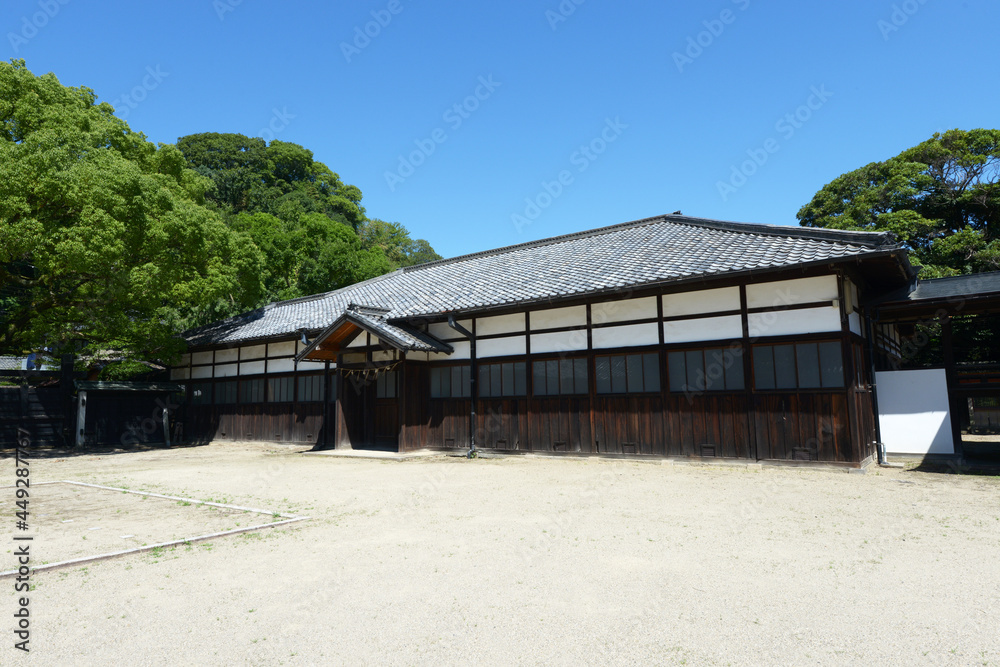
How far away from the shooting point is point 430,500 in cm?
773

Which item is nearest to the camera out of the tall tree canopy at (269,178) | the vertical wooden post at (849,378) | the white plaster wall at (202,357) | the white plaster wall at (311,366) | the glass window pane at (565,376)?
the vertical wooden post at (849,378)

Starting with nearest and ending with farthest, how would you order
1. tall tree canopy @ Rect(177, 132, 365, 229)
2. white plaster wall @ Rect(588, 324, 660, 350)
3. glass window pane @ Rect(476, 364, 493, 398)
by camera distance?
white plaster wall @ Rect(588, 324, 660, 350)
glass window pane @ Rect(476, 364, 493, 398)
tall tree canopy @ Rect(177, 132, 365, 229)

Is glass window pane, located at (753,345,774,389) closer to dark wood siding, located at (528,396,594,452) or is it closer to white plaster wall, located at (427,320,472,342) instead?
dark wood siding, located at (528,396,594,452)

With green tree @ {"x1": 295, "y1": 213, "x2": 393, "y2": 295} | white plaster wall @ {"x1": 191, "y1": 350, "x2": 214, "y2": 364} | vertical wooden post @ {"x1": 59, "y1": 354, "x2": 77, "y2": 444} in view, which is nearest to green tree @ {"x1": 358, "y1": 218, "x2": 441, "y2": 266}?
green tree @ {"x1": 295, "y1": 213, "x2": 393, "y2": 295}

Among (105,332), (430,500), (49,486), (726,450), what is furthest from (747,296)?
(105,332)

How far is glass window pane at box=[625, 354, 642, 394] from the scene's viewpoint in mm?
11773

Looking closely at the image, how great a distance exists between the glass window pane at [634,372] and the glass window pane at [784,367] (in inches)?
100

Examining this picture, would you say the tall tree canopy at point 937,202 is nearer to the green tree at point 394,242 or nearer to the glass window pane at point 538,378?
the glass window pane at point 538,378

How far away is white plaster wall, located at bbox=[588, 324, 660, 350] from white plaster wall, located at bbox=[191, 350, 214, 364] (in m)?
14.9

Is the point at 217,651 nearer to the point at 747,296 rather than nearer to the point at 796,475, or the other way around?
the point at 796,475

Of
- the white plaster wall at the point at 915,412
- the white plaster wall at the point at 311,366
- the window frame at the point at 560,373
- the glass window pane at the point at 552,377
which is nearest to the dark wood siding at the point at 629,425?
the window frame at the point at 560,373

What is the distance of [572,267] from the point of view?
47.3ft

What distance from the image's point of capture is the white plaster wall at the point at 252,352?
18.9 meters

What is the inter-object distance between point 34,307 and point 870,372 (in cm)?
2071
